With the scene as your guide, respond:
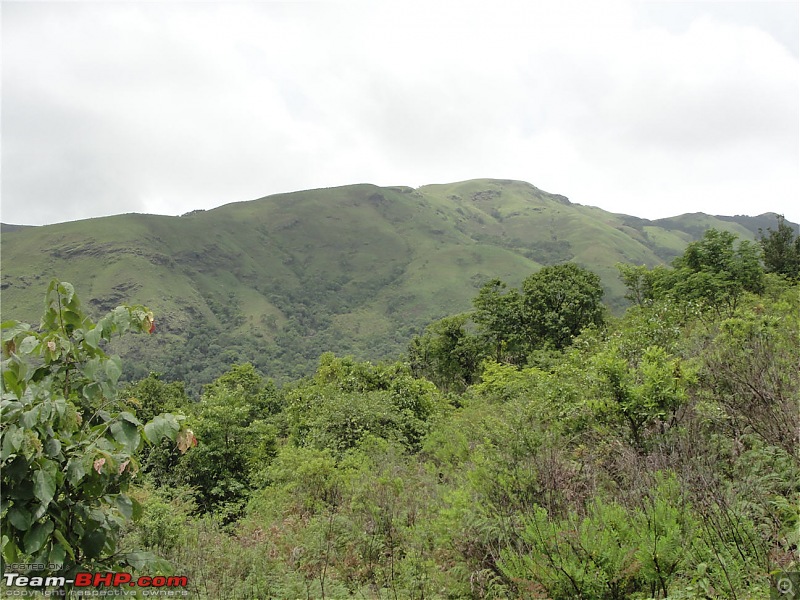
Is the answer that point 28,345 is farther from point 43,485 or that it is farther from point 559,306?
point 559,306

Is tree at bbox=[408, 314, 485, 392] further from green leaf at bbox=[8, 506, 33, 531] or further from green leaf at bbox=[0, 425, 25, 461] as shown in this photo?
green leaf at bbox=[0, 425, 25, 461]

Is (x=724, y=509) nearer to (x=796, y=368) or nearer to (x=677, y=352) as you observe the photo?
(x=796, y=368)

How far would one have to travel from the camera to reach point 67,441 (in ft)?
8.97

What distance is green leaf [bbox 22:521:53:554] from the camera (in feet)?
7.78

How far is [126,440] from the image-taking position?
104 inches

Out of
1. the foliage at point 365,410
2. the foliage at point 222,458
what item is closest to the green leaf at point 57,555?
the foliage at point 365,410

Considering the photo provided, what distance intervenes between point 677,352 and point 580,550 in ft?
29.9

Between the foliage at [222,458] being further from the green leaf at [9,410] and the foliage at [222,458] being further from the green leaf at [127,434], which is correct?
the green leaf at [9,410]

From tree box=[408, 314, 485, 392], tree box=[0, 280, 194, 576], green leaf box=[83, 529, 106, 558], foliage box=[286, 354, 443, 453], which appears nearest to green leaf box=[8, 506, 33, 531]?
tree box=[0, 280, 194, 576]

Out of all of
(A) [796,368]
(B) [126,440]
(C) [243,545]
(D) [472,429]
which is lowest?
(C) [243,545]

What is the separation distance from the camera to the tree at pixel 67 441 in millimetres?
2422

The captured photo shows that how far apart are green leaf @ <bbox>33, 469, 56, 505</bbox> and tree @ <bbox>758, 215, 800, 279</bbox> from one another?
36071 mm

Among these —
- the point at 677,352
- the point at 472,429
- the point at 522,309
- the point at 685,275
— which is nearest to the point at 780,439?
the point at 677,352

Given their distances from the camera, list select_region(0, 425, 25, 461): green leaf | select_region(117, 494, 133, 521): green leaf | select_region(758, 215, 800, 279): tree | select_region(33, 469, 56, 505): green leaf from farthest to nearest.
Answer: select_region(758, 215, 800, 279): tree → select_region(117, 494, 133, 521): green leaf → select_region(33, 469, 56, 505): green leaf → select_region(0, 425, 25, 461): green leaf
